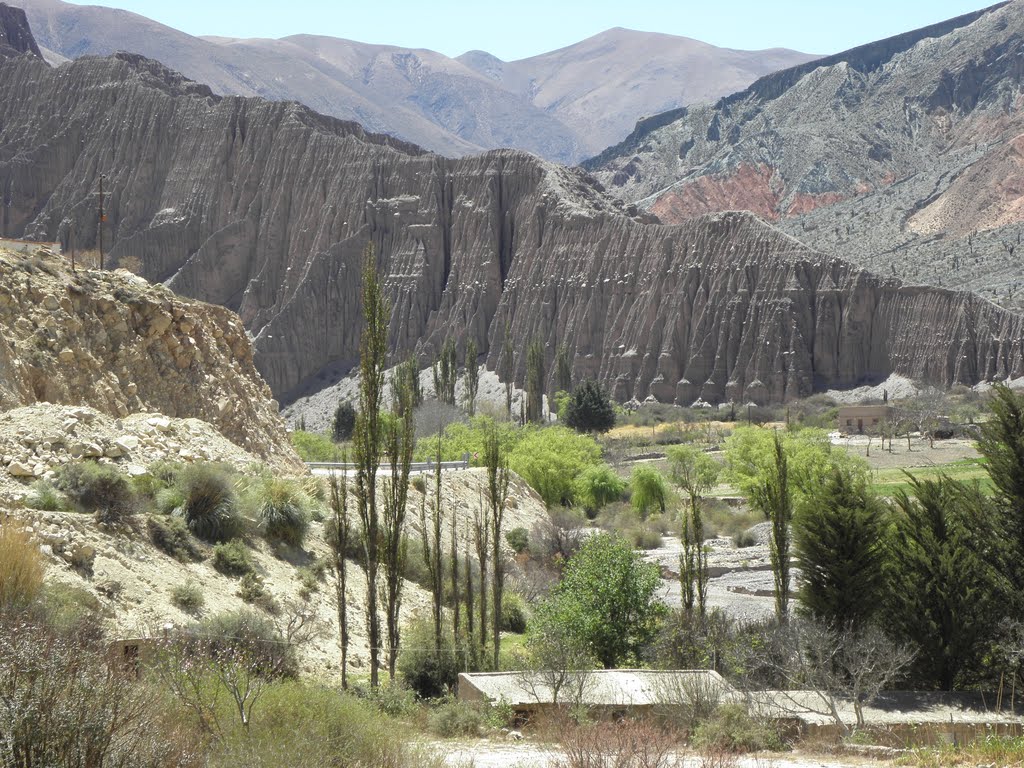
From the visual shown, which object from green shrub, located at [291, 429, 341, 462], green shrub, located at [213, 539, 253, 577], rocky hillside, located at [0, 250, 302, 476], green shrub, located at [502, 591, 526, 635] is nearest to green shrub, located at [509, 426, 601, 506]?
green shrub, located at [291, 429, 341, 462]

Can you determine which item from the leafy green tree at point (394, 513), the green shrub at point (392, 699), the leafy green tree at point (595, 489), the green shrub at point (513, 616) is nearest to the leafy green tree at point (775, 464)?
the leafy green tree at point (595, 489)

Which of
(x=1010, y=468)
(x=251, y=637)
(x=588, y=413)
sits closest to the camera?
(x=251, y=637)

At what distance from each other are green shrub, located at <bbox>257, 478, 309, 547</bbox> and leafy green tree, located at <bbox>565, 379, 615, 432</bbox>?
53541mm

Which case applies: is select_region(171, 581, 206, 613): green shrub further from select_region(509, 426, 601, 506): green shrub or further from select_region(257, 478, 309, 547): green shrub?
select_region(509, 426, 601, 506): green shrub

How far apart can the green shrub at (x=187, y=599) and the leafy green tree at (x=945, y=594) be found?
1211 cm

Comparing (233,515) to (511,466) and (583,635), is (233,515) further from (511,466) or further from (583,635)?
(511,466)

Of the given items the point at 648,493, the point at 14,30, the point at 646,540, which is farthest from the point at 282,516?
the point at 14,30

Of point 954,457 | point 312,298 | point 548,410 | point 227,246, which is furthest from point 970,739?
point 227,246

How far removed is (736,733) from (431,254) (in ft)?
318

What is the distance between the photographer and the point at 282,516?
30641mm

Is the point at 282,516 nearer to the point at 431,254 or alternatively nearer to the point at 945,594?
the point at 945,594

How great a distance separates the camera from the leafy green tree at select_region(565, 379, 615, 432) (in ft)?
277

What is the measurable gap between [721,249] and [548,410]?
1966cm

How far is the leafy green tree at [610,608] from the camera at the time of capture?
26.5 m
